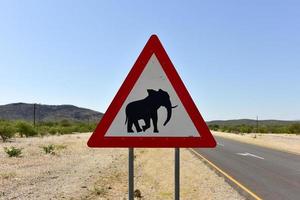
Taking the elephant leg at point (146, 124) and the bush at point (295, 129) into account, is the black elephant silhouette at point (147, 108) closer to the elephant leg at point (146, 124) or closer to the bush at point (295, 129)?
the elephant leg at point (146, 124)

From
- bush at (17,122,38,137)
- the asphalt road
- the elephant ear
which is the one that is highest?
the elephant ear

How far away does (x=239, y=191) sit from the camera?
1305 cm

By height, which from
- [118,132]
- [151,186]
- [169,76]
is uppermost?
[169,76]

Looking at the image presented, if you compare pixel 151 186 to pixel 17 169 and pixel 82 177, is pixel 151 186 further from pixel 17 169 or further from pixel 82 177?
pixel 17 169

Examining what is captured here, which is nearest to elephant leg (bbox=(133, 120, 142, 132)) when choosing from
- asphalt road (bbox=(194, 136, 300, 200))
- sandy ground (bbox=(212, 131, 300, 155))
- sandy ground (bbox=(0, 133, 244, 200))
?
sandy ground (bbox=(0, 133, 244, 200))

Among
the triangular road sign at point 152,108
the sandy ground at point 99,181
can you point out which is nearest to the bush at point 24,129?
the sandy ground at point 99,181

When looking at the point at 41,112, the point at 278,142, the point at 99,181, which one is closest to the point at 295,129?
the point at 278,142

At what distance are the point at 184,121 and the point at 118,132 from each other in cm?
70

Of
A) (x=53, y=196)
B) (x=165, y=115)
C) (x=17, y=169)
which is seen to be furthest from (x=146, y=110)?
(x=17, y=169)

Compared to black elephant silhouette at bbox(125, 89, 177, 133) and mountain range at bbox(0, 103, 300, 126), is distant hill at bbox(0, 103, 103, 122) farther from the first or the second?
black elephant silhouette at bbox(125, 89, 177, 133)

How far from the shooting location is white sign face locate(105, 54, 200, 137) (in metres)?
4.96

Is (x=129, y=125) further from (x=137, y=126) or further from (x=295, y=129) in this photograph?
(x=295, y=129)

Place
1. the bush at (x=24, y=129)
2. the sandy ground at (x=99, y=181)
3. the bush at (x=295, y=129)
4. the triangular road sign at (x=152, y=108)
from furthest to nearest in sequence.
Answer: the bush at (x=295, y=129) → the bush at (x=24, y=129) → the sandy ground at (x=99, y=181) → the triangular road sign at (x=152, y=108)

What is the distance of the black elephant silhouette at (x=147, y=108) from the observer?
498 centimetres
